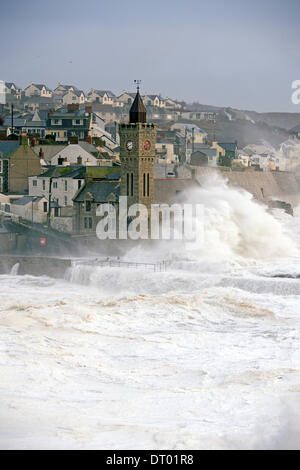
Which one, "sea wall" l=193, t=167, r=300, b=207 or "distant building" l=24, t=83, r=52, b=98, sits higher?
"distant building" l=24, t=83, r=52, b=98

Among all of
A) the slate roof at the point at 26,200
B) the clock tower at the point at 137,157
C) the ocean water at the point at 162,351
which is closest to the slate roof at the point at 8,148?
the slate roof at the point at 26,200

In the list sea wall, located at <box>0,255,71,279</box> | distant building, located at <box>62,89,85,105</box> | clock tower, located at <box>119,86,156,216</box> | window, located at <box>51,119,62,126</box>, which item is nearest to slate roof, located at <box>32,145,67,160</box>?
window, located at <box>51,119,62,126</box>

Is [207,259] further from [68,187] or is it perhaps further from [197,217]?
[68,187]

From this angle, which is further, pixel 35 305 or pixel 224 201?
pixel 224 201

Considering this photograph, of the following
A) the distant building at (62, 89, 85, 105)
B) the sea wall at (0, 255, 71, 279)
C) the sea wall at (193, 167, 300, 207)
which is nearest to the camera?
the sea wall at (0, 255, 71, 279)

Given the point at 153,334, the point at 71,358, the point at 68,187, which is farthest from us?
the point at 68,187

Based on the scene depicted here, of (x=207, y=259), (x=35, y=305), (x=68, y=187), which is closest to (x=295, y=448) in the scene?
(x=35, y=305)

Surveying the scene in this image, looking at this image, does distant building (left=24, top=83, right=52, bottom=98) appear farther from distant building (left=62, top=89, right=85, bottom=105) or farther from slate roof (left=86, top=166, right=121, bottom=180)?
slate roof (left=86, top=166, right=121, bottom=180)
